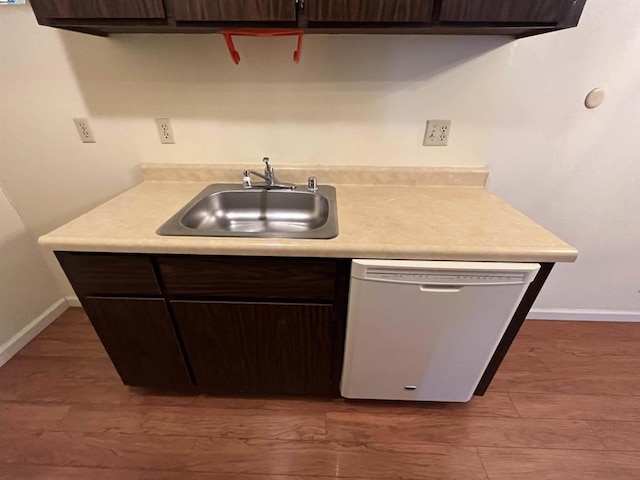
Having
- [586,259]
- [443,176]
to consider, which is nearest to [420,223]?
[443,176]

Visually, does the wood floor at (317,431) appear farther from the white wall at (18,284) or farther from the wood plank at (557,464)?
the white wall at (18,284)

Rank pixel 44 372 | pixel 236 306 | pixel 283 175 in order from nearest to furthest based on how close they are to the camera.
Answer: pixel 236 306, pixel 283 175, pixel 44 372

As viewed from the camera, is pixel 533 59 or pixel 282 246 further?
pixel 533 59

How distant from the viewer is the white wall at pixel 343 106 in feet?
4.10

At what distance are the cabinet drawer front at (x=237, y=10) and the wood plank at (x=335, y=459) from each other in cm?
159

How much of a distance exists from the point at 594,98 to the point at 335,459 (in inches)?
74.6

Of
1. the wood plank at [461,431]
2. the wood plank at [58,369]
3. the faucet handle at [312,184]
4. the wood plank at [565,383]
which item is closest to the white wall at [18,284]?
the wood plank at [58,369]

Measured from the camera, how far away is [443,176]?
144cm

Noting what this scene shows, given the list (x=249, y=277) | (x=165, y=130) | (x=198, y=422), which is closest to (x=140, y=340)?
(x=198, y=422)

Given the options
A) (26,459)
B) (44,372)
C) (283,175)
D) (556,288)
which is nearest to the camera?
(26,459)

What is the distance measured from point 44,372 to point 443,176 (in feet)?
7.49

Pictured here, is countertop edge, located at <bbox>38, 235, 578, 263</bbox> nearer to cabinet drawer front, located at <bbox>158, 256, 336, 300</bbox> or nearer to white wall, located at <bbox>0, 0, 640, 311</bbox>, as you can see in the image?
cabinet drawer front, located at <bbox>158, 256, 336, 300</bbox>

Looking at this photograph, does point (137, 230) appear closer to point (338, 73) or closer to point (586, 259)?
point (338, 73)

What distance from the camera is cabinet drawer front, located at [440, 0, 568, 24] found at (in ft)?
2.98
